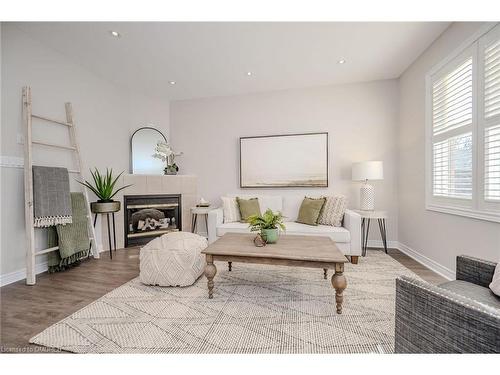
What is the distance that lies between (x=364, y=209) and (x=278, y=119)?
2.03 meters

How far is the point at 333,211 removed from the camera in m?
3.15

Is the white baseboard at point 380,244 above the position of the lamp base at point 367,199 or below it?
below

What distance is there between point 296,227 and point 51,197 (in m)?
2.93

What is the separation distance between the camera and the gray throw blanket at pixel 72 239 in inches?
102

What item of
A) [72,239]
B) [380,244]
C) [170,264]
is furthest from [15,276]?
[380,244]

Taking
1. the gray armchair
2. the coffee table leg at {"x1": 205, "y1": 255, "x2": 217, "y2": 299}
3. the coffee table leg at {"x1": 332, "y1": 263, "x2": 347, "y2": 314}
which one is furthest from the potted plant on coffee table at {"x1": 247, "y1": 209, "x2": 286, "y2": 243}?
the gray armchair

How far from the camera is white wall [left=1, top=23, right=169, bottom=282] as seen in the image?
231cm

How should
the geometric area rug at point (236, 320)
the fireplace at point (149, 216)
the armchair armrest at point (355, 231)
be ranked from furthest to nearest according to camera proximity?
1. the fireplace at point (149, 216)
2. the armchair armrest at point (355, 231)
3. the geometric area rug at point (236, 320)

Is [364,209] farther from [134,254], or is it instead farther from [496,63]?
[134,254]

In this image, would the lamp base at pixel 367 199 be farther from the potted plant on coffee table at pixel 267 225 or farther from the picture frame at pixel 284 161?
the potted plant on coffee table at pixel 267 225

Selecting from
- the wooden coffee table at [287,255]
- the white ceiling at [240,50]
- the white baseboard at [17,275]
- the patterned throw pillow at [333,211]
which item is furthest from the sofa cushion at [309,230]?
the white ceiling at [240,50]

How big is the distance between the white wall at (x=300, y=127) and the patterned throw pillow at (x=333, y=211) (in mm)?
576

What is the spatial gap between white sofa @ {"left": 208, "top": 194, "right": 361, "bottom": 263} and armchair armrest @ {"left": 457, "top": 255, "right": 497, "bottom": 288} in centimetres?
143
